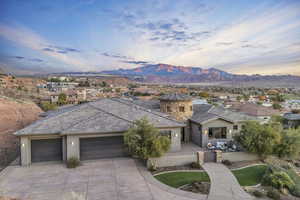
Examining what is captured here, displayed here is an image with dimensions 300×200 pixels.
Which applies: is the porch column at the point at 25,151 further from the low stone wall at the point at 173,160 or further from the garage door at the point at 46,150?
the low stone wall at the point at 173,160

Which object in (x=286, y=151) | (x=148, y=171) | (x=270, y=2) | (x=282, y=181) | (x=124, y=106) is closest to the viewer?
(x=282, y=181)

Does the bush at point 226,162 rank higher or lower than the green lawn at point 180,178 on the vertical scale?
higher

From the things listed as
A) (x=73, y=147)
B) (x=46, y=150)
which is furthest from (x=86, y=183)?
(x=46, y=150)

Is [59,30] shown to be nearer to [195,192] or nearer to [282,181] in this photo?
[195,192]

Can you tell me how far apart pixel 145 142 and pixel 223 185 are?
5.58 m

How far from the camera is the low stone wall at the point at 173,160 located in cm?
1330

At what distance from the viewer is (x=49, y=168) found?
12805mm

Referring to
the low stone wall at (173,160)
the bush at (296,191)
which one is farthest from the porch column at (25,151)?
the bush at (296,191)

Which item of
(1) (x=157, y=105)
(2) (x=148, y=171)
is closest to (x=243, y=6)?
(1) (x=157, y=105)

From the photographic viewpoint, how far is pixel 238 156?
580 inches

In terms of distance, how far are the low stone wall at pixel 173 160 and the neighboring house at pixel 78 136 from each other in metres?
2.42

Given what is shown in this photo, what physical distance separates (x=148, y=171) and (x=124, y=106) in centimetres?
913

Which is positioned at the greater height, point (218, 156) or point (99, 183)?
point (218, 156)

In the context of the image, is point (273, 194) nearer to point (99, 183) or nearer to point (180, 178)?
point (180, 178)
